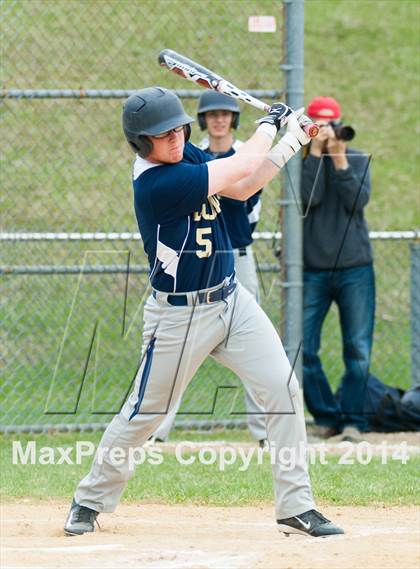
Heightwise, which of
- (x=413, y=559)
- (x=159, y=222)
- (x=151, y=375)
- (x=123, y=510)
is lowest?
(x=123, y=510)

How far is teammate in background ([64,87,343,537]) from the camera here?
5027 millimetres

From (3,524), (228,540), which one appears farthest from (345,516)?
(3,524)

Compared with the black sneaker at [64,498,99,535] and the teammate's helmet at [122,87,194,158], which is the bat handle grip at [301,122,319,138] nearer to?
the teammate's helmet at [122,87,194,158]

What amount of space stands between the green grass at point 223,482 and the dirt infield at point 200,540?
15 cm

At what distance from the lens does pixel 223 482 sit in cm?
657

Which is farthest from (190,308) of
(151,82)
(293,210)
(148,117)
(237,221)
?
(151,82)

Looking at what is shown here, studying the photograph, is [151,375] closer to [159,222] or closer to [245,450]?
[159,222]

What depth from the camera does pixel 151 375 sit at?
5.23 metres

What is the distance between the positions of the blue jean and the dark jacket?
92 millimetres

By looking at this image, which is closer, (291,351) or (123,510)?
(123,510)

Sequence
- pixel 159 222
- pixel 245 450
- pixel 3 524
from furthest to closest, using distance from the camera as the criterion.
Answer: pixel 245 450, pixel 3 524, pixel 159 222

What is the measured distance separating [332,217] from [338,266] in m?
0.34

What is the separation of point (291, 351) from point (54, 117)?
604cm

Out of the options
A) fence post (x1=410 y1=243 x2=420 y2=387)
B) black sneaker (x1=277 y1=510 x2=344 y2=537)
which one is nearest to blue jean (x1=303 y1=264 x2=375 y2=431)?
fence post (x1=410 y1=243 x2=420 y2=387)
